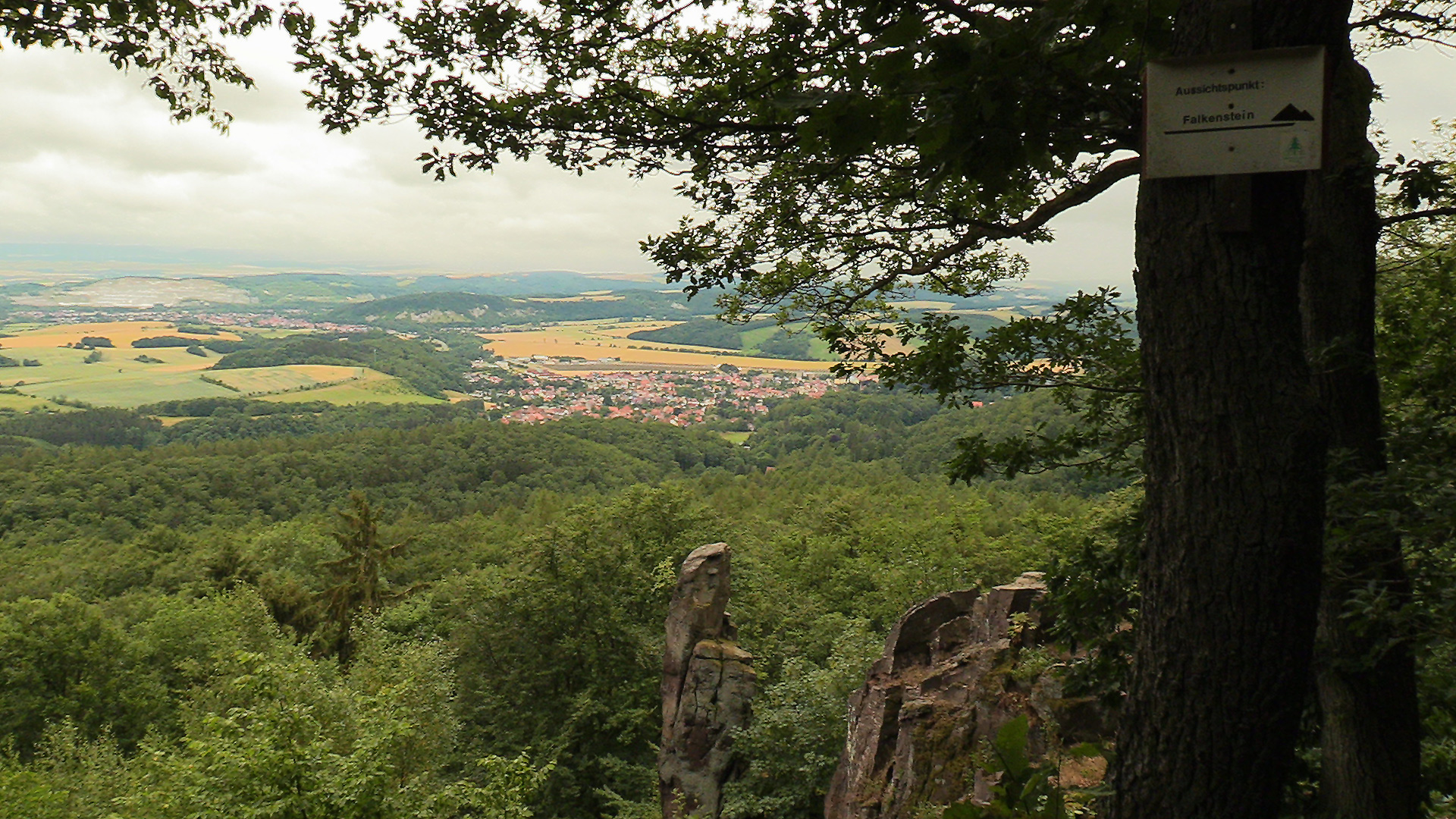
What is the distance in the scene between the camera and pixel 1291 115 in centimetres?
173

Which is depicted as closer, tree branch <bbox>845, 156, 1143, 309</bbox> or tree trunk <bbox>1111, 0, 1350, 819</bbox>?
tree trunk <bbox>1111, 0, 1350, 819</bbox>

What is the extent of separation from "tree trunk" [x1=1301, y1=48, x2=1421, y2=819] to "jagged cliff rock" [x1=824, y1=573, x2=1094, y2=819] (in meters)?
3.67

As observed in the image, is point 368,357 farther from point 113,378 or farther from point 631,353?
point 631,353

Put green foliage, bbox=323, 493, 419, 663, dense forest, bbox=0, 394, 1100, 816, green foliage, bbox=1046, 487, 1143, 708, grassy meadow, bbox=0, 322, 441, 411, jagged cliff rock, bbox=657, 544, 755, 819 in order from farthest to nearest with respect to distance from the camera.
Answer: grassy meadow, bbox=0, 322, 441, 411, green foliage, bbox=323, 493, 419, 663, jagged cliff rock, bbox=657, 544, 755, 819, dense forest, bbox=0, 394, 1100, 816, green foliage, bbox=1046, 487, 1143, 708

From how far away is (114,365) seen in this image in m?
145

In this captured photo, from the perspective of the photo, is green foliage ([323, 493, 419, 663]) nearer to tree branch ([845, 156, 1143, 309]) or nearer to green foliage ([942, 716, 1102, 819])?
tree branch ([845, 156, 1143, 309])

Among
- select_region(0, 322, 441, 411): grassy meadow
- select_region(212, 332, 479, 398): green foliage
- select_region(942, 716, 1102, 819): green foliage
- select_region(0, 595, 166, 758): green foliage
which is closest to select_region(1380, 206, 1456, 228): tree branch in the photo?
select_region(942, 716, 1102, 819): green foliage

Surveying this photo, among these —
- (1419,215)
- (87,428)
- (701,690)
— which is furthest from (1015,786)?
(87,428)

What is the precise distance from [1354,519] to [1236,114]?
192cm

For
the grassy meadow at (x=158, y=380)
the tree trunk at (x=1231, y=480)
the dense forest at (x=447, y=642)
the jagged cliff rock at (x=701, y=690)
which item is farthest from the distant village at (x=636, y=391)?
the tree trunk at (x=1231, y=480)

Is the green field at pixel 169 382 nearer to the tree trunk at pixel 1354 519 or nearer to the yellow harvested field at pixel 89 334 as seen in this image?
the yellow harvested field at pixel 89 334

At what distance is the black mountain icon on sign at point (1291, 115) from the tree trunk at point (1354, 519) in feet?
3.64

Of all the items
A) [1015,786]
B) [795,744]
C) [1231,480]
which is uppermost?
[1231,480]

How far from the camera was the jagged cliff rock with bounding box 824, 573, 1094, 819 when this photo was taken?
24.1 ft
